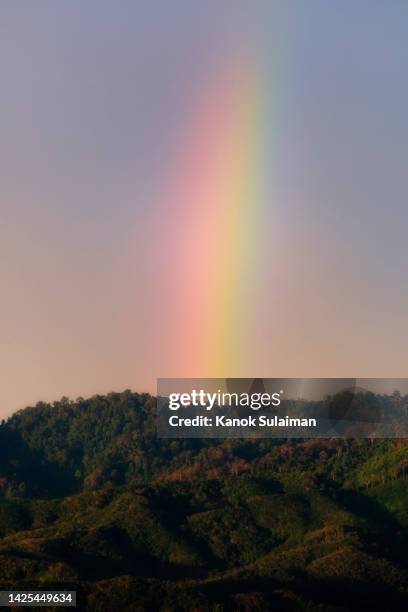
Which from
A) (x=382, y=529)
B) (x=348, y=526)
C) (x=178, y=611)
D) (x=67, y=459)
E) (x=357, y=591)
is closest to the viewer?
(x=178, y=611)

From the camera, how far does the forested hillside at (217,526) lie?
62312 millimetres

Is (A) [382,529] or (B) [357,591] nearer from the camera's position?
(B) [357,591]

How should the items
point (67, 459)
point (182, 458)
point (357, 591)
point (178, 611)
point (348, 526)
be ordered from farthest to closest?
point (67, 459) < point (182, 458) < point (348, 526) < point (357, 591) < point (178, 611)

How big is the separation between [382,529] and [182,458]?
43.2m

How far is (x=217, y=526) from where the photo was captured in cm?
8400

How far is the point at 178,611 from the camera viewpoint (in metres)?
56.6

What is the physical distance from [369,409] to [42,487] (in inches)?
1490

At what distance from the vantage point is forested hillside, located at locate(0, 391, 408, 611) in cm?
6231

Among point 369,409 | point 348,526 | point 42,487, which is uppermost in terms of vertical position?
point 369,409

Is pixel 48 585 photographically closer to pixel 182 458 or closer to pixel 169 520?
pixel 169 520

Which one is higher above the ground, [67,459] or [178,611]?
[67,459]

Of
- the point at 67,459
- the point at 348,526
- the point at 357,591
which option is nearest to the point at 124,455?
the point at 67,459

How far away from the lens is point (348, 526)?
7950 cm

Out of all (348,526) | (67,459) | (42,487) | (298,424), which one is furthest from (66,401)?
(348,526)
